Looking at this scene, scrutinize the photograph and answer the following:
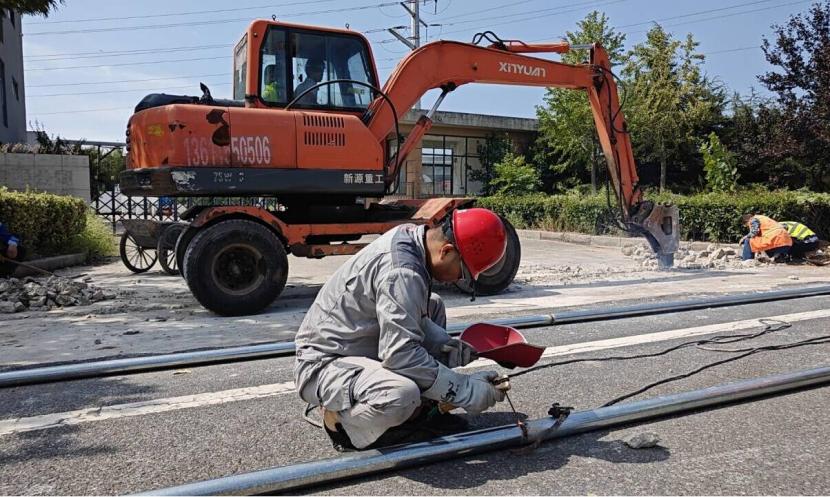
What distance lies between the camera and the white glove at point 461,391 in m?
2.93

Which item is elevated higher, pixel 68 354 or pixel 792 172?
pixel 792 172

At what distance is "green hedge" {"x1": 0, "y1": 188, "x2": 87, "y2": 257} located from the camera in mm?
10484

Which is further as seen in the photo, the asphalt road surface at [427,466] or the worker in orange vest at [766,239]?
the worker in orange vest at [766,239]

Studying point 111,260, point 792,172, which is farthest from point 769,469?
point 792,172

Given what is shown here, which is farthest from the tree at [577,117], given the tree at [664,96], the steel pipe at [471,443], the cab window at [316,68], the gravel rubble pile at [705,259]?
the steel pipe at [471,443]

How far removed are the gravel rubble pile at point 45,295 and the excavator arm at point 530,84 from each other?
13.7ft

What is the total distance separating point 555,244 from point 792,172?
822 cm

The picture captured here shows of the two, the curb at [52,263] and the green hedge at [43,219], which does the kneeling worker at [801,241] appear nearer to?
the curb at [52,263]

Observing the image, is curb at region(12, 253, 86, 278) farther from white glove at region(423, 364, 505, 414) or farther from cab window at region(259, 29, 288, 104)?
white glove at region(423, 364, 505, 414)

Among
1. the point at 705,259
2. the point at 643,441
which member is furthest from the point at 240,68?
the point at 705,259

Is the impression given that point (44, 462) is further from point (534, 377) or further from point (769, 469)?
point (769, 469)

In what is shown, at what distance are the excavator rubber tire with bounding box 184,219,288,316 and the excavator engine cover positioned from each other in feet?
13.8

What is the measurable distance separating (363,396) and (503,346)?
2.75 feet

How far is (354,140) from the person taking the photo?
26.4 feet
